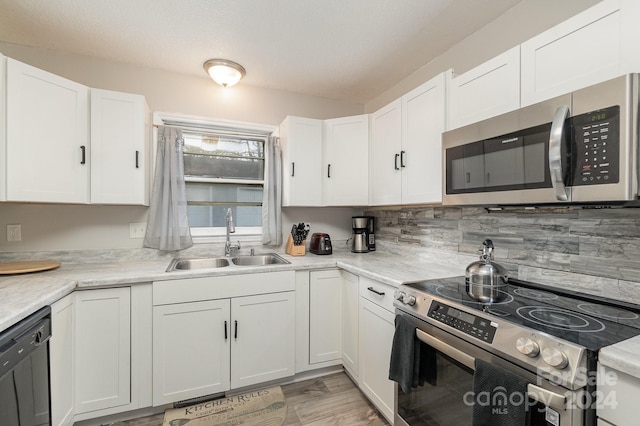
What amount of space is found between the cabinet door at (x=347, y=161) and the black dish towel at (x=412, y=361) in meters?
1.35

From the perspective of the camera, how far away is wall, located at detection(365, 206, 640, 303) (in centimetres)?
121

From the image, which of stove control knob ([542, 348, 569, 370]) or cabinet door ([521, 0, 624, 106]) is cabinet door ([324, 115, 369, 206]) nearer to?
cabinet door ([521, 0, 624, 106])

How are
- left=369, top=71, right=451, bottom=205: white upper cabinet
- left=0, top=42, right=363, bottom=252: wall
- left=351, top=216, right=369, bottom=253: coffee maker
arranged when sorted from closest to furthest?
left=369, top=71, right=451, bottom=205: white upper cabinet < left=0, top=42, right=363, bottom=252: wall < left=351, top=216, right=369, bottom=253: coffee maker

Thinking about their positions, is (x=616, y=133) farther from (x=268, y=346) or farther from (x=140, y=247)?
(x=140, y=247)

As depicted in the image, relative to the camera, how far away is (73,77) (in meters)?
2.18

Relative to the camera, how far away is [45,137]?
5.68ft

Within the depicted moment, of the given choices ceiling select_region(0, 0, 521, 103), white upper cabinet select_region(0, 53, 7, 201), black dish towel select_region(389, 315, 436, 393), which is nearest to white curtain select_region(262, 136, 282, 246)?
ceiling select_region(0, 0, 521, 103)

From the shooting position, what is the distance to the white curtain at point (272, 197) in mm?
2637

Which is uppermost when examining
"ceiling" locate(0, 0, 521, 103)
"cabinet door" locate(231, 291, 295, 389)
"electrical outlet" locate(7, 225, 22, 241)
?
"ceiling" locate(0, 0, 521, 103)

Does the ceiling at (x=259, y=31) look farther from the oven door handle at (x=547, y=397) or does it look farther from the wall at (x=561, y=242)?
the oven door handle at (x=547, y=397)

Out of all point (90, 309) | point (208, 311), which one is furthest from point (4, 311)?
point (208, 311)

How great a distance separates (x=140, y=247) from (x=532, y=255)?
2.77 meters

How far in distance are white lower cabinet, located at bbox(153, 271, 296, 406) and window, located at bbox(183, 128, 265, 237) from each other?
81 cm

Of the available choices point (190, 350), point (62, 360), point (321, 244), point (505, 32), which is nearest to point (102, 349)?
point (62, 360)
